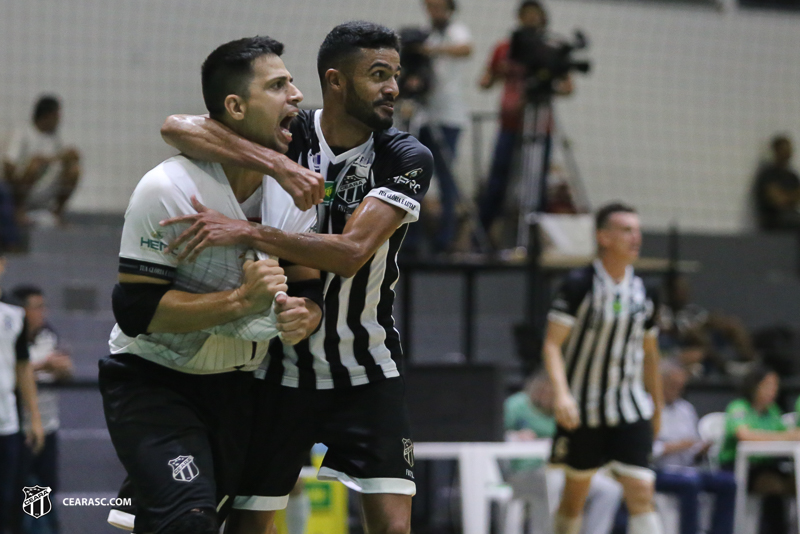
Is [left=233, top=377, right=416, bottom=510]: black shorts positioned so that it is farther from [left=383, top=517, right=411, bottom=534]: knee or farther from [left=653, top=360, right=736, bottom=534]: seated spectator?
[left=653, top=360, right=736, bottom=534]: seated spectator

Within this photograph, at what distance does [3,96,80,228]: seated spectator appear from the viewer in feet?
35.2

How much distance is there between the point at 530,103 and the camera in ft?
29.0

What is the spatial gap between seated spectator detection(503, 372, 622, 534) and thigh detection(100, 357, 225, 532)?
4284 millimetres

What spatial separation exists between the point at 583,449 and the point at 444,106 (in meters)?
4.29

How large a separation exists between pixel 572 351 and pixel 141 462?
12.5 ft

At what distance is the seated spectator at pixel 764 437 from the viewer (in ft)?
26.9

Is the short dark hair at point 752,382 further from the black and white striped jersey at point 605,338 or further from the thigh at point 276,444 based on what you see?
the thigh at point 276,444

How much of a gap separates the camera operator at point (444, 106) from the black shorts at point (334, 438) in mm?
5389

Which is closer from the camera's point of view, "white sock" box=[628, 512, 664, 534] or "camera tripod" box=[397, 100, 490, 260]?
"white sock" box=[628, 512, 664, 534]

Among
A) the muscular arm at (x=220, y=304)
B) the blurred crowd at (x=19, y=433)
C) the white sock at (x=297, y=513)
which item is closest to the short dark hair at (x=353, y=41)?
the muscular arm at (x=220, y=304)

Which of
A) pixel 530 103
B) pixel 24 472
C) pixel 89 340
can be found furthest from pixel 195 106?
pixel 24 472

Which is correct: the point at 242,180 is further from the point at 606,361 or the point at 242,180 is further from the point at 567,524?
the point at 567,524

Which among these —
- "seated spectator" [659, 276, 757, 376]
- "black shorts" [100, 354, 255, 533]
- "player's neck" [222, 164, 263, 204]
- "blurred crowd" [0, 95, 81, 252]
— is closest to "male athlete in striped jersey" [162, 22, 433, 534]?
"black shorts" [100, 354, 255, 533]

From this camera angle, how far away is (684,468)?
838 cm
